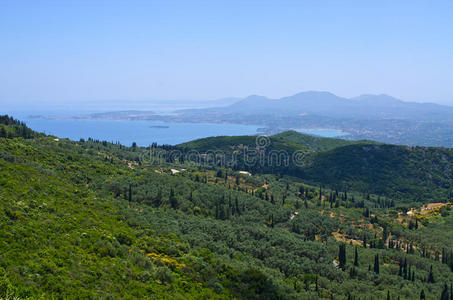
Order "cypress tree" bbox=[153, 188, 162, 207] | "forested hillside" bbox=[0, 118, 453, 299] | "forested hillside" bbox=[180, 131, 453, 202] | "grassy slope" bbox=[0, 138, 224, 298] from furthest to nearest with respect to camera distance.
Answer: "forested hillside" bbox=[180, 131, 453, 202]
"cypress tree" bbox=[153, 188, 162, 207]
"forested hillside" bbox=[0, 118, 453, 299]
"grassy slope" bbox=[0, 138, 224, 298]

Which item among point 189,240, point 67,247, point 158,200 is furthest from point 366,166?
point 67,247

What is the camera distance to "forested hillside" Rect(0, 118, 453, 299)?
74.6 ft

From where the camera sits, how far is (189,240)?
44.5 metres

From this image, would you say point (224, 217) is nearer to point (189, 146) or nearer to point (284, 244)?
point (284, 244)

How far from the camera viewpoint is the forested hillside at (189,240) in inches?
895

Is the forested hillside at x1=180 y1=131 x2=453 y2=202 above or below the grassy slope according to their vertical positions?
below

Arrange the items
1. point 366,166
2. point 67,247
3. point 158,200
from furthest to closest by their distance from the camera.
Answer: point 366,166 < point 158,200 < point 67,247

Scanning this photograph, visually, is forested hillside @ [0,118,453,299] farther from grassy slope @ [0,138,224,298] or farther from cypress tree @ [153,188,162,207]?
cypress tree @ [153,188,162,207]

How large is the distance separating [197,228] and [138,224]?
40.6ft

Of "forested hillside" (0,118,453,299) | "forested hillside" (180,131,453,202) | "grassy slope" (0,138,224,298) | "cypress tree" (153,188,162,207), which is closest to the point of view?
"grassy slope" (0,138,224,298)

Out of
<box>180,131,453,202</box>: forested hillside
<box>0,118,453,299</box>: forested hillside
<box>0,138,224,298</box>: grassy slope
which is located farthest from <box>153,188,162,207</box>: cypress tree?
<box>180,131,453,202</box>: forested hillside

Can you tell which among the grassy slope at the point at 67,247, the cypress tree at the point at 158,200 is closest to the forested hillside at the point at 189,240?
the grassy slope at the point at 67,247

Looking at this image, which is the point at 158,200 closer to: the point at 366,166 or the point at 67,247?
the point at 67,247

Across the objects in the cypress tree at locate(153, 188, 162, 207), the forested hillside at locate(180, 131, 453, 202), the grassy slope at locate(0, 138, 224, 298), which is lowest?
the forested hillside at locate(180, 131, 453, 202)
